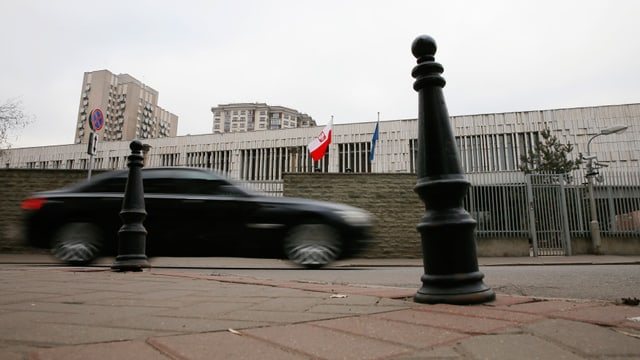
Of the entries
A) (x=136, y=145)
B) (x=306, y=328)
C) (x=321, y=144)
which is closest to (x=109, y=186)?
(x=136, y=145)

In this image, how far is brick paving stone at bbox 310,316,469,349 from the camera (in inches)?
53.7

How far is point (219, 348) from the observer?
4.24ft

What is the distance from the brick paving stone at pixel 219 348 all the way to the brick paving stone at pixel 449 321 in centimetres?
64

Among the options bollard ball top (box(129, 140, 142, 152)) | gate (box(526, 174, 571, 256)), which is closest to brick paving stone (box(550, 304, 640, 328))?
bollard ball top (box(129, 140, 142, 152))

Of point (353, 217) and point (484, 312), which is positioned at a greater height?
point (353, 217)

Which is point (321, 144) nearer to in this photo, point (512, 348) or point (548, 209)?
point (548, 209)

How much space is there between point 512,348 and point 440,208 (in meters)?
1.09

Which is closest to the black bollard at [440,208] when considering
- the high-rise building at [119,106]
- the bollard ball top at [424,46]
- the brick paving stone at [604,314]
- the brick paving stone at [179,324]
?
the bollard ball top at [424,46]

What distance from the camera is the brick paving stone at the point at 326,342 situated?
1.22 metres

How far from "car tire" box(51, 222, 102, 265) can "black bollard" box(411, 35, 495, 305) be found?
241 inches

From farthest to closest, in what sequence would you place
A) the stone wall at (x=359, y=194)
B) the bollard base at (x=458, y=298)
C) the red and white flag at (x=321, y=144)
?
the red and white flag at (x=321, y=144) → the stone wall at (x=359, y=194) → the bollard base at (x=458, y=298)

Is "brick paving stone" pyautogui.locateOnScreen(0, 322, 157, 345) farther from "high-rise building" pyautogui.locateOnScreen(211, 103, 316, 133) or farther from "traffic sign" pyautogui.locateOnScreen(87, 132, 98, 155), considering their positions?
"high-rise building" pyautogui.locateOnScreen(211, 103, 316, 133)

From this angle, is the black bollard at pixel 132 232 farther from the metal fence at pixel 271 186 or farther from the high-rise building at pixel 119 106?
the high-rise building at pixel 119 106

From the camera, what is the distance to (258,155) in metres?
42.4
